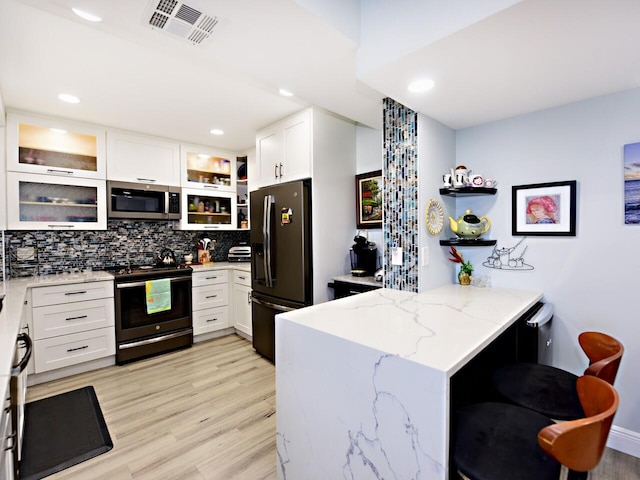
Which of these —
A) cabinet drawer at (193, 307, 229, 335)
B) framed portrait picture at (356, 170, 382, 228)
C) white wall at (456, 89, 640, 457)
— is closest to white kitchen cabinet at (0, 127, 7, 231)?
cabinet drawer at (193, 307, 229, 335)

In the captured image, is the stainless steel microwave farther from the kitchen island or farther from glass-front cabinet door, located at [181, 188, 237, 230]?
the kitchen island

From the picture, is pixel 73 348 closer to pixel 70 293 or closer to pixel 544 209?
pixel 70 293

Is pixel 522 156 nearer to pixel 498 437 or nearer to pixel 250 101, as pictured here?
pixel 498 437

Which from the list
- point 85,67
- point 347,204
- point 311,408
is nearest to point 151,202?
A: point 85,67

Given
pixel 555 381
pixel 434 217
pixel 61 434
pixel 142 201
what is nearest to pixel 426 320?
pixel 555 381

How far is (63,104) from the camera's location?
267 cm

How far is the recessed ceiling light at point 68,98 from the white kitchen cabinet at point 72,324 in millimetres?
1600

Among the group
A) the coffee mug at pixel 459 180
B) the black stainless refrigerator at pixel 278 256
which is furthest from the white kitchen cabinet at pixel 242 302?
the coffee mug at pixel 459 180

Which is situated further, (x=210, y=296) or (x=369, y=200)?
(x=210, y=296)

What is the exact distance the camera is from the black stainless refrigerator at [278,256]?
272cm

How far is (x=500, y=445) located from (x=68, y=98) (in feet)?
11.7

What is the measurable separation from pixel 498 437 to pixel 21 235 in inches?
160

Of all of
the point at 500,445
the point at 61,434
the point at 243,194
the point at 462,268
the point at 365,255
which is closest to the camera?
the point at 500,445

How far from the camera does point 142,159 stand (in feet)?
11.2
